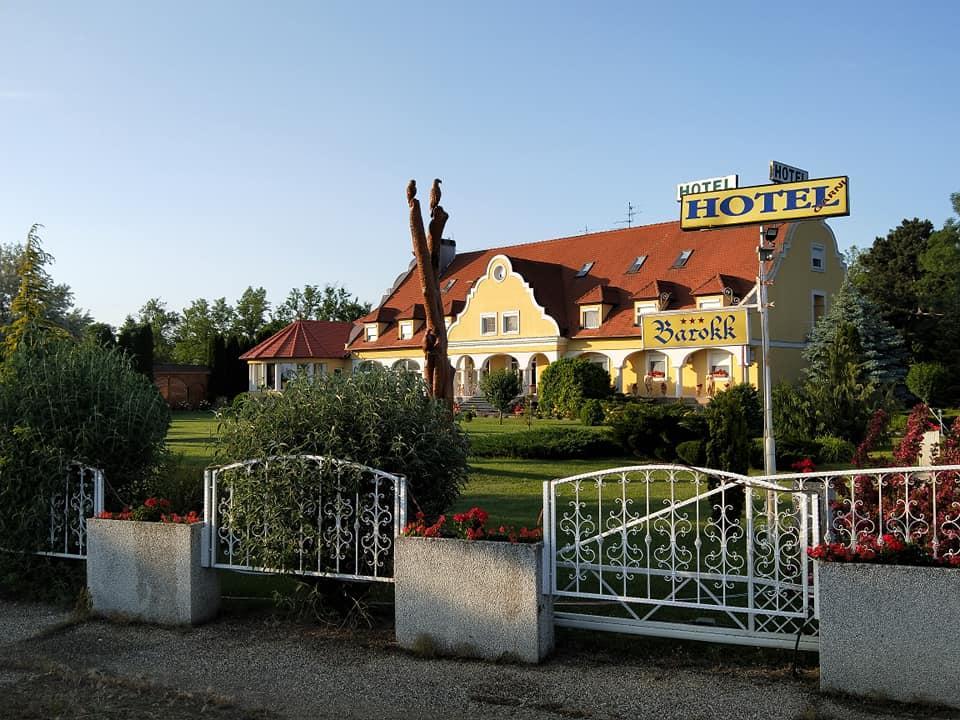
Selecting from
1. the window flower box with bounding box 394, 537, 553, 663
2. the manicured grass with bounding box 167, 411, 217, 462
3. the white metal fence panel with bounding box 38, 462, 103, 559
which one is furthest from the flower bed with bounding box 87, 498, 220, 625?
the manicured grass with bounding box 167, 411, 217, 462

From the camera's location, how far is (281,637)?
669 centimetres

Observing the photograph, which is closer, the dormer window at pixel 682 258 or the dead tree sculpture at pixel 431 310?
the dead tree sculpture at pixel 431 310

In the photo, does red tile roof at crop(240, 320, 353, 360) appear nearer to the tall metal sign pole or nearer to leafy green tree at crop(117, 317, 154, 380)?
leafy green tree at crop(117, 317, 154, 380)

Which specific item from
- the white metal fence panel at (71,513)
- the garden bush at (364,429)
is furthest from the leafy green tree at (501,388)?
the garden bush at (364,429)

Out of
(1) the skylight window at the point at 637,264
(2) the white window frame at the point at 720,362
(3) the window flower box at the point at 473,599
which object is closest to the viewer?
(3) the window flower box at the point at 473,599

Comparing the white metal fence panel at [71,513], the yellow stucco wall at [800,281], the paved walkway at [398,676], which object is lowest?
the paved walkway at [398,676]

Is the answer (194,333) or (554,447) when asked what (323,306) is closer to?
(194,333)

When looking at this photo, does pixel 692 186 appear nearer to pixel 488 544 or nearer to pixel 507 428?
pixel 488 544

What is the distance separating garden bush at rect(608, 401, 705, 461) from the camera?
1691 cm

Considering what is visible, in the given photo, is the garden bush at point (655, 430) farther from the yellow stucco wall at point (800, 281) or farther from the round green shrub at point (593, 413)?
the yellow stucco wall at point (800, 281)

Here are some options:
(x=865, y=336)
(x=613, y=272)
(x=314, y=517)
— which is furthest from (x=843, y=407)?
(x=613, y=272)

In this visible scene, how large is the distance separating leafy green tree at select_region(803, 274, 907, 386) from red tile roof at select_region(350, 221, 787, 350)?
3.49m

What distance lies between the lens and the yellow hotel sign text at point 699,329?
9.16 metres

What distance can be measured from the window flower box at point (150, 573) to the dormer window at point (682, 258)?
110 feet
